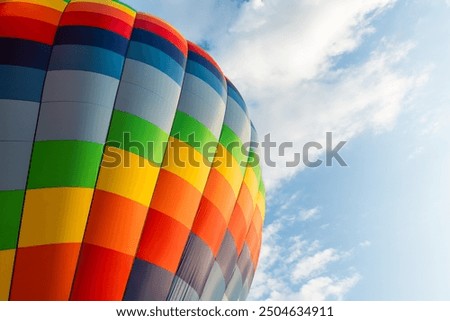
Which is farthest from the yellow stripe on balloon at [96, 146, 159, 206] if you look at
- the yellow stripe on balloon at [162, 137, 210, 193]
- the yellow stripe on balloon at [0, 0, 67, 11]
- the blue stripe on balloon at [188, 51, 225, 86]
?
the yellow stripe on balloon at [0, 0, 67, 11]

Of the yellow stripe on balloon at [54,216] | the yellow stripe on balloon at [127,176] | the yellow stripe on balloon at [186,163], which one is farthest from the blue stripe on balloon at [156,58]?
the yellow stripe on balloon at [54,216]

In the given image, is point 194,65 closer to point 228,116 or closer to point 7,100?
point 228,116

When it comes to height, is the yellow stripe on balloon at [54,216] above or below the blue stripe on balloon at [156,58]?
below

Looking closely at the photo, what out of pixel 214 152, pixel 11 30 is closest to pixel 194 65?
pixel 214 152

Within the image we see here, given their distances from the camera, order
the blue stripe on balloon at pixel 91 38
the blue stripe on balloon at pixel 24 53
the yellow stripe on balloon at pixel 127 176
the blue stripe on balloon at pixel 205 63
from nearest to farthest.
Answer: the yellow stripe on balloon at pixel 127 176, the blue stripe on balloon at pixel 24 53, the blue stripe on balloon at pixel 91 38, the blue stripe on balloon at pixel 205 63

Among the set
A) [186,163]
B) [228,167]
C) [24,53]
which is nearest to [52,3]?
[24,53]

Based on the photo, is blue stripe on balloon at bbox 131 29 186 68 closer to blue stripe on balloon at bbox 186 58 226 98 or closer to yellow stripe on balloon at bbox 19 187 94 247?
blue stripe on balloon at bbox 186 58 226 98

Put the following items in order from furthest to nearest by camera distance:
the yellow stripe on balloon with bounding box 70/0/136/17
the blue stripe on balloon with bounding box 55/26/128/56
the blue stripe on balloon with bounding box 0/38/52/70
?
the yellow stripe on balloon with bounding box 70/0/136/17 < the blue stripe on balloon with bounding box 55/26/128/56 < the blue stripe on balloon with bounding box 0/38/52/70

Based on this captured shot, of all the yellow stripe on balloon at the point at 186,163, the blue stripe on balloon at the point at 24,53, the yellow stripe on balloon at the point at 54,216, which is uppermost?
the blue stripe on balloon at the point at 24,53

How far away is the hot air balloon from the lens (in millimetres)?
4676

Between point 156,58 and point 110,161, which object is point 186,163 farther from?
point 156,58

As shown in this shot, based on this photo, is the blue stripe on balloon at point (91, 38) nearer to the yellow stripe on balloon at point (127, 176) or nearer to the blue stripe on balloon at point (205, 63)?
the blue stripe on balloon at point (205, 63)

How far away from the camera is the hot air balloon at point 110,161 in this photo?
468 centimetres

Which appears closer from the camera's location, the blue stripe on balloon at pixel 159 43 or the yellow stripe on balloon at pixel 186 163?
the yellow stripe on balloon at pixel 186 163
